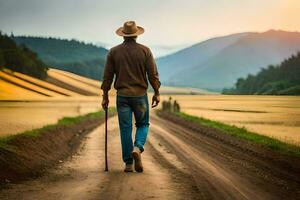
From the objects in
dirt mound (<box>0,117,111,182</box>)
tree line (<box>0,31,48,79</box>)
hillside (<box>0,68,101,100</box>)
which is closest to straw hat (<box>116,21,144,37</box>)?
dirt mound (<box>0,117,111,182</box>)

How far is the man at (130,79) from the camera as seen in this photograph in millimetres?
10453

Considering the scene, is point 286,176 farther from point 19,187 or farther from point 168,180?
point 19,187

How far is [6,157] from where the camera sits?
1077 centimetres

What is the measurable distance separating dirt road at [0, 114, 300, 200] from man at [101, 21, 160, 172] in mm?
679

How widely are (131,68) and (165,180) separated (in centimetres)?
250

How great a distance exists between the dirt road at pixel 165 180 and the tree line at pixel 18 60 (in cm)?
11714

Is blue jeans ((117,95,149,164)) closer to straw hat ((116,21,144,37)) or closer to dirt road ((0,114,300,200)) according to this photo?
dirt road ((0,114,300,200))

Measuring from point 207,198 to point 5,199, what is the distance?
2.78m

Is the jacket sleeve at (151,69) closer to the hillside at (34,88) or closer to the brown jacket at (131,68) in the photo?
the brown jacket at (131,68)

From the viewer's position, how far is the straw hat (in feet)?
34.3

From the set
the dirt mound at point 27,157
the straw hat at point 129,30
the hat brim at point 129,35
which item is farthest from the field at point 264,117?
the straw hat at point 129,30

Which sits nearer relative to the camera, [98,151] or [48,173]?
[48,173]

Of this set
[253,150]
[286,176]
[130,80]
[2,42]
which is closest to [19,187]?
[130,80]

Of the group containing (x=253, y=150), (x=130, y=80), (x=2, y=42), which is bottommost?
(x=253, y=150)
